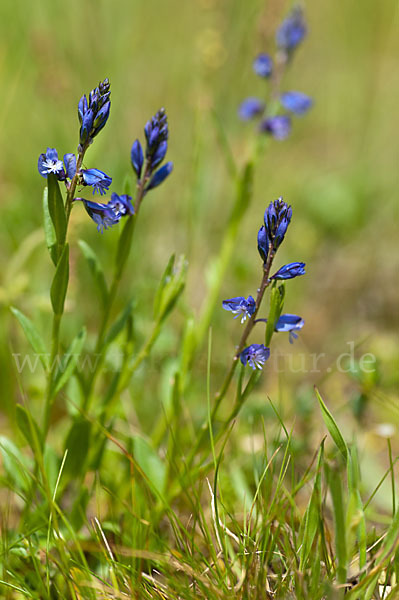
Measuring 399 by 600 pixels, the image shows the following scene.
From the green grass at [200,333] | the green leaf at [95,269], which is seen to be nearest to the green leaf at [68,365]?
the green grass at [200,333]

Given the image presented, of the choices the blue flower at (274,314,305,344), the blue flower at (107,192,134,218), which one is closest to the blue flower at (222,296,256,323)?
the blue flower at (274,314,305,344)

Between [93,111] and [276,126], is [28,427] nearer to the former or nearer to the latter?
[93,111]

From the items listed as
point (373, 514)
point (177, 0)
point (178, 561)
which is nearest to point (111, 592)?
point (178, 561)

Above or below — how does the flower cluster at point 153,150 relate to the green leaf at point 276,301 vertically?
above

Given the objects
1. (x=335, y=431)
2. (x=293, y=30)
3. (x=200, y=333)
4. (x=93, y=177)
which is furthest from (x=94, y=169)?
(x=293, y=30)

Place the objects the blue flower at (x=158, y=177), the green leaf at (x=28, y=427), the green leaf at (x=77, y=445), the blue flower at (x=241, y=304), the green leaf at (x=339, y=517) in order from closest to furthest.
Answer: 1. the green leaf at (x=339, y=517)
2. the blue flower at (x=241, y=304)
3. the green leaf at (x=28, y=427)
4. the blue flower at (x=158, y=177)
5. the green leaf at (x=77, y=445)

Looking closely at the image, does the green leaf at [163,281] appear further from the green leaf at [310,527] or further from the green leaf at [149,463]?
the green leaf at [310,527]

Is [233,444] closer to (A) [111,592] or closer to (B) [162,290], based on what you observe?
(B) [162,290]
